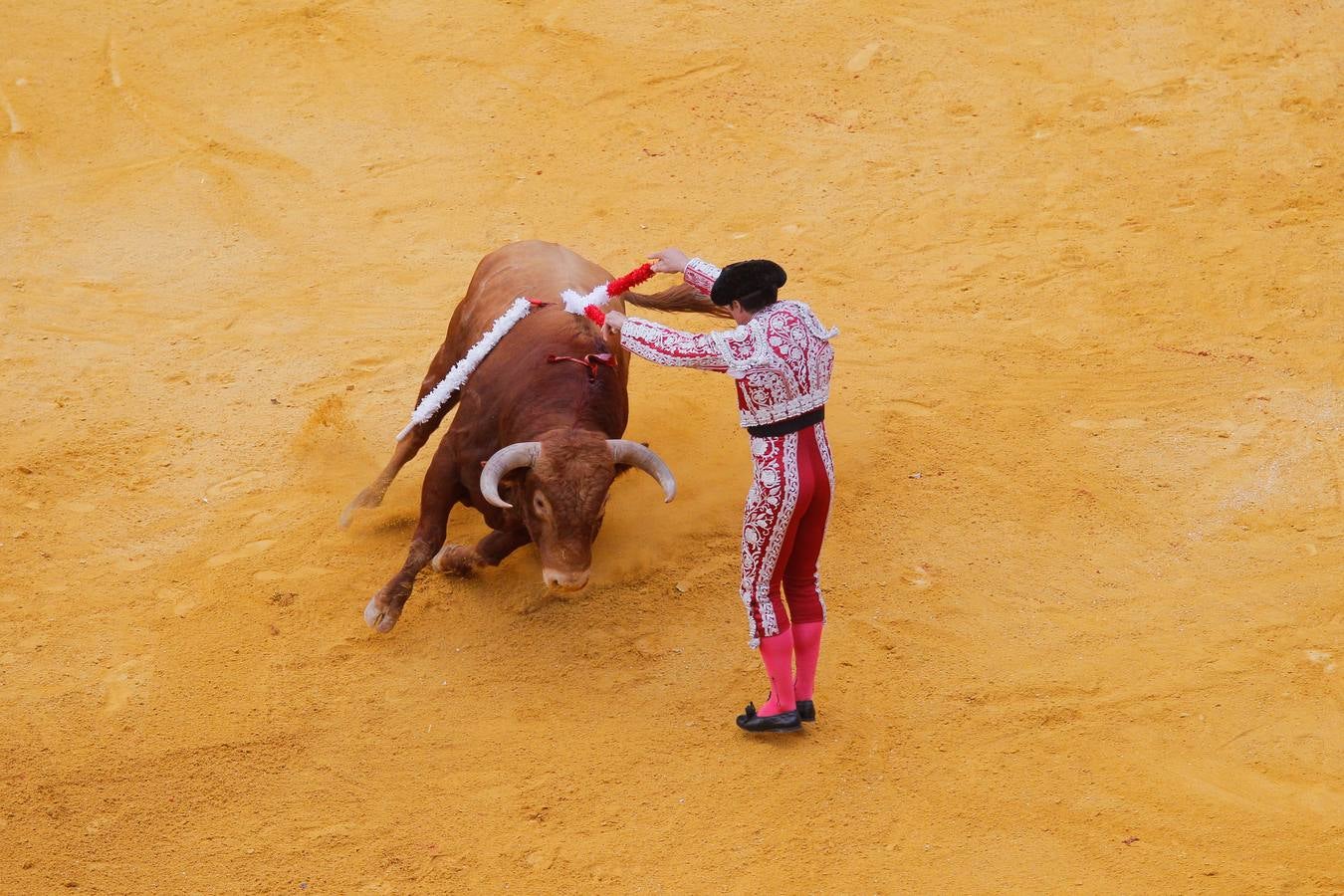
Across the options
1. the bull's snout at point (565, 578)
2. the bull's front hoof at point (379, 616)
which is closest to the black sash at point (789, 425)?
the bull's snout at point (565, 578)

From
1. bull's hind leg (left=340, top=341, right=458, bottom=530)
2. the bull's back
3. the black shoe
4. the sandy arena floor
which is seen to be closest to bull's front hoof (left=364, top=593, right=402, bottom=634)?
the sandy arena floor

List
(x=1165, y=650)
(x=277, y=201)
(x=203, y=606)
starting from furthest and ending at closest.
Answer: (x=277, y=201), (x=203, y=606), (x=1165, y=650)

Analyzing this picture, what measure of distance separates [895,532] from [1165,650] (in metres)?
1.38

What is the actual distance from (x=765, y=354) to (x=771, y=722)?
151 cm

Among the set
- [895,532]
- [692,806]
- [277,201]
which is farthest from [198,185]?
[692,806]

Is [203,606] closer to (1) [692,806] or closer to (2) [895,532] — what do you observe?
(1) [692,806]

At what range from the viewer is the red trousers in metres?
4.82

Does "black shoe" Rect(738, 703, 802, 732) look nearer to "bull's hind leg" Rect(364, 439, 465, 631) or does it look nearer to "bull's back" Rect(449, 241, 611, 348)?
"bull's hind leg" Rect(364, 439, 465, 631)

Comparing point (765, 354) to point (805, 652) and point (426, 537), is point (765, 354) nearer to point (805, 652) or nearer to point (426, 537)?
point (805, 652)

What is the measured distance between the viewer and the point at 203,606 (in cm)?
612

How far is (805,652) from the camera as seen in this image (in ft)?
17.0

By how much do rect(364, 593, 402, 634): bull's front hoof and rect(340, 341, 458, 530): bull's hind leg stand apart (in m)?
0.89

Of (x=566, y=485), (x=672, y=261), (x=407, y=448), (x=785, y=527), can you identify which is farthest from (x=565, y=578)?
(x=407, y=448)

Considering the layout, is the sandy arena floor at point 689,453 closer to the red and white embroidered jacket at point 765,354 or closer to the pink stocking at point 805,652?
the pink stocking at point 805,652
